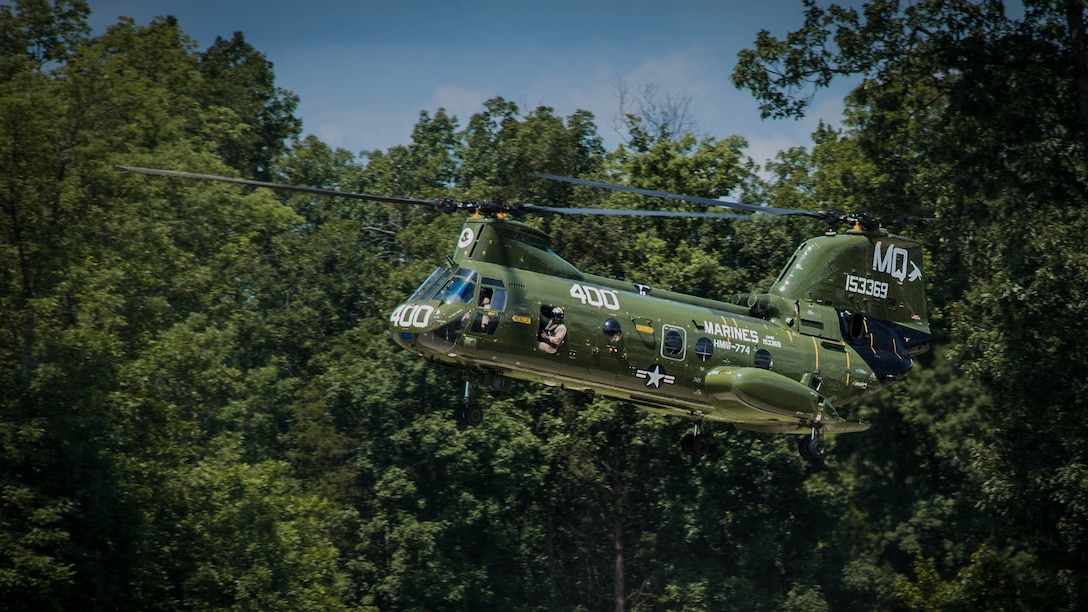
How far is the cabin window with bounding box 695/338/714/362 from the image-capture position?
31.5 metres

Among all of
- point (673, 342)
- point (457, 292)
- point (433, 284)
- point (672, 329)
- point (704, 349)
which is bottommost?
point (704, 349)

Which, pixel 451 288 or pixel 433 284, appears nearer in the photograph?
pixel 451 288

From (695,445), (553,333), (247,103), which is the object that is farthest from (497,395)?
(247,103)

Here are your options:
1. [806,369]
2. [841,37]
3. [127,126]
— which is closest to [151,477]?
[127,126]

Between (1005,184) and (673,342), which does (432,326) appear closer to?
(673,342)

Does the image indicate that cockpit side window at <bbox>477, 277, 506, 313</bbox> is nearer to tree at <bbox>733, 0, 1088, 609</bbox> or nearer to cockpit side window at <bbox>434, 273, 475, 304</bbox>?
cockpit side window at <bbox>434, 273, 475, 304</bbox>

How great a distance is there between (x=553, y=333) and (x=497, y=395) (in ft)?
78.8

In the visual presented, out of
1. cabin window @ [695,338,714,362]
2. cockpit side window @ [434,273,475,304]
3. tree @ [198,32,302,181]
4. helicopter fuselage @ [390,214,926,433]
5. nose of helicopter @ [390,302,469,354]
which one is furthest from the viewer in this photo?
tree @ [198,32,302,181]

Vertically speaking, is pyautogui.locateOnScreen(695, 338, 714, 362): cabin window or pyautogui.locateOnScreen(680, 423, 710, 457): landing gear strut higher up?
pyautogui.locateOnScreen(695, 338, 714, 362): cabin window

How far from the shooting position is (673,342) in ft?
102

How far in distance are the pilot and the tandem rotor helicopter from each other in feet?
0.07

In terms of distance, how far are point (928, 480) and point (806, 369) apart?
31.8 meters

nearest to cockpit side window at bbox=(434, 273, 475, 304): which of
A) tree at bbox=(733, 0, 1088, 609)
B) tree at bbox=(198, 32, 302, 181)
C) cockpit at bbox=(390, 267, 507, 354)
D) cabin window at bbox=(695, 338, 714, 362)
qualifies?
cockpit at bbox=(390, 267, 507, 354)

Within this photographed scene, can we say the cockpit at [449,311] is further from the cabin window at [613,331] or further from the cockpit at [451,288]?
the cabin window at [613,331]
